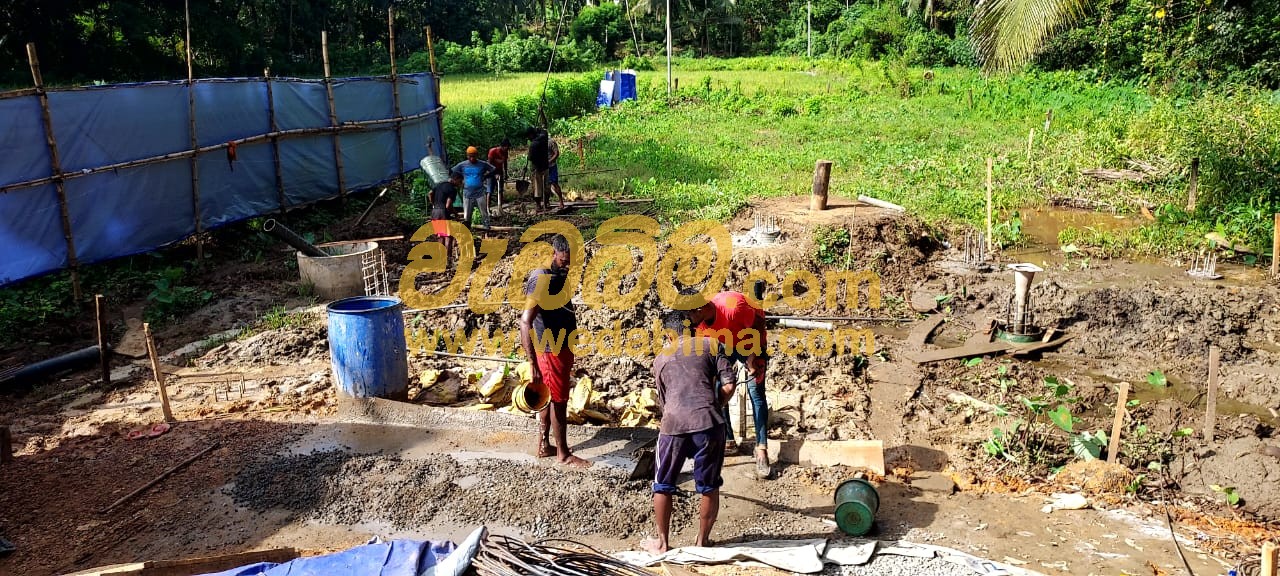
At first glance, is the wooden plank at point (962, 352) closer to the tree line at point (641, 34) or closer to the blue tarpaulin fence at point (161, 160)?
the tree line at point (641, 34)

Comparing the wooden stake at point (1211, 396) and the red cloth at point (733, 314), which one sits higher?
the red cloth at point (733, 314)

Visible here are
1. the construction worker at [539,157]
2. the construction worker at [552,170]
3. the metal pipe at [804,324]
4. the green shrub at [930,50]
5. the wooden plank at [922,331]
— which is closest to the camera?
the wooden plank at [922,331]

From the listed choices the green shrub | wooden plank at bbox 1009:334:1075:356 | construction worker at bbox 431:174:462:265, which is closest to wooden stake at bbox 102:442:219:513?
construction worker at bbox 431:174:462:265

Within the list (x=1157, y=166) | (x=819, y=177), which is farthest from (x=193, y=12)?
(x=1157, y=166)

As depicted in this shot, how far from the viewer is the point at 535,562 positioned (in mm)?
3855

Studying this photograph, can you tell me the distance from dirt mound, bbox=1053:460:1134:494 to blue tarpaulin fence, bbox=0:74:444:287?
10.2m

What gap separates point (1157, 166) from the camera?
15258 mm

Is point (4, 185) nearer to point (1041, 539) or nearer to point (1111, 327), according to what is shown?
point (1041, 539)

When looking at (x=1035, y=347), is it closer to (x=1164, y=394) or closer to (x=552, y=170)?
(x=1164, y=394)

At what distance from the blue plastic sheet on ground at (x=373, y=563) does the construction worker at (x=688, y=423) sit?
1468 millimetres

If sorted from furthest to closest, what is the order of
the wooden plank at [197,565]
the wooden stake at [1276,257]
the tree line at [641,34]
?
the tree line at [641,34] → the wooden stake at [1276,257] → the wooden plank at [197,565]

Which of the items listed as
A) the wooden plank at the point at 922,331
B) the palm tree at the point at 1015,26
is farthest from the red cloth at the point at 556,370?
the palm tree at the point at 1015,26

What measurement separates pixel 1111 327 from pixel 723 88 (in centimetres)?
2416

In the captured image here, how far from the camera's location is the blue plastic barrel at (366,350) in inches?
274
